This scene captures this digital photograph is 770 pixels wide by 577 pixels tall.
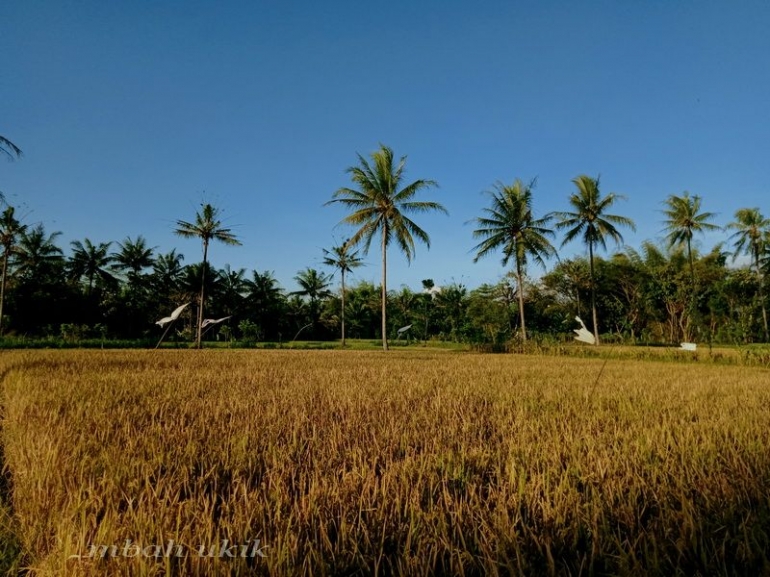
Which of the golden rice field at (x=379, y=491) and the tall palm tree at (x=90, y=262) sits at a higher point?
the tall palm tree at (x=90, y=262)

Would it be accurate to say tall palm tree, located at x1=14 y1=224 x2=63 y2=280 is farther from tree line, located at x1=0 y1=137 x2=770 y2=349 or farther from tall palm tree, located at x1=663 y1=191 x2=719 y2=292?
tall palm tree, located at x1=663 y1=191 x2=719 y2=292

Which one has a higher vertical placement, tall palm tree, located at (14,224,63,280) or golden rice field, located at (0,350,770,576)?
tall palm tree, located at (14,224,63,280)

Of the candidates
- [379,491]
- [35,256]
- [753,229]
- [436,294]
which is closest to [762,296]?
[753,229]

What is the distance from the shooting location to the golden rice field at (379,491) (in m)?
1.12

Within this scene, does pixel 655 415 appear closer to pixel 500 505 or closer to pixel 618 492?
pixel 618 492

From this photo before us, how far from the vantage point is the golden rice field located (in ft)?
3.67

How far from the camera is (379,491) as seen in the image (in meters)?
1.56

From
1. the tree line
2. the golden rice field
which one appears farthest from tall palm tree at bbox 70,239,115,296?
the golden rice field

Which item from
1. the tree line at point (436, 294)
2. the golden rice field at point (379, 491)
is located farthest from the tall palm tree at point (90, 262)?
the golden rice field at point (379, 491)

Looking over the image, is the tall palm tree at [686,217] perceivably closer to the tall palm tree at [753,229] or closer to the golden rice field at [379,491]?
the tall palm tree at [753,229]

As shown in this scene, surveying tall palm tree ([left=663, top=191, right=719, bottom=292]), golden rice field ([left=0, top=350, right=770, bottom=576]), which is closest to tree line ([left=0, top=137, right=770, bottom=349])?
tall palm tree ([left=663, top=191, right=719, bottom=292])

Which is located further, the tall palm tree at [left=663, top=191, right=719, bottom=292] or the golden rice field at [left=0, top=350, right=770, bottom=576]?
the tall palm tree at [left=663, top=191, right=719, bottom=292]

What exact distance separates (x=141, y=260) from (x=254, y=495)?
4017 cm

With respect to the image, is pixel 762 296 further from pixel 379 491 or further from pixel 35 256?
pixel 35 256
